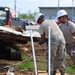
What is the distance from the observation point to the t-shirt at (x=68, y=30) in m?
8.67

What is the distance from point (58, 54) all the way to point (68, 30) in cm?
91

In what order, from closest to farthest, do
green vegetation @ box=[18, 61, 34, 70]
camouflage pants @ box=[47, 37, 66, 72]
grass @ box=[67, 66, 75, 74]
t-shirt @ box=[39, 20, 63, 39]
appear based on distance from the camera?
t-shirt @ box=[39, 20, 63, 39] → camouflage pants @ box=[47, 37, 66, 72] → grass @ box=[67, 66, 75, 74] → green vegetation @ box=[18, 61, 34, 70]

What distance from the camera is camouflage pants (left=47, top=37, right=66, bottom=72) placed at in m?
7.99

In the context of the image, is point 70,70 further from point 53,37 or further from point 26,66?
point 53,37

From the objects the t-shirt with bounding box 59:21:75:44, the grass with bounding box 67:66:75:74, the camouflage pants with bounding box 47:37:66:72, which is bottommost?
the grass with bounding box 67:66:75:74

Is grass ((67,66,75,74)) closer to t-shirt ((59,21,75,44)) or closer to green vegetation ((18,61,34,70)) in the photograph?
green vegetation ((18,61,34,70))

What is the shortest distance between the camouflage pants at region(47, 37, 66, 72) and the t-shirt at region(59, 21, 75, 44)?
70cm

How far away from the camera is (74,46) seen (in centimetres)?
928

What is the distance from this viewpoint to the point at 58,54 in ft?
26.8

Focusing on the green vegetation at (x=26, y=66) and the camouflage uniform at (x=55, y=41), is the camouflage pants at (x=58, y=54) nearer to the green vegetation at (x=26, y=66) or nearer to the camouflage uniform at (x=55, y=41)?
the camouflage uniform at (x=55, y=41)

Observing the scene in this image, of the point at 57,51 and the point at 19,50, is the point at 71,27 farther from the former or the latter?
the point at 19,50

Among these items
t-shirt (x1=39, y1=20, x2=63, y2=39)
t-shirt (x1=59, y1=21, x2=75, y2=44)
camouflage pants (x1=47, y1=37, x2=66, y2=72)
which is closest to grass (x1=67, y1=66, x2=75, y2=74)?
t-shirt (x1=59, y1=21, x2=75, y2=44)


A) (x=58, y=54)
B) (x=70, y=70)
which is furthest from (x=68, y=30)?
(x=70, y=70)

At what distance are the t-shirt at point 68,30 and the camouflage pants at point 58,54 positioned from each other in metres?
0.70
